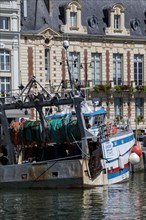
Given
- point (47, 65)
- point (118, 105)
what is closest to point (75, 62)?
point (47, 65)

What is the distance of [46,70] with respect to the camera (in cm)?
8781

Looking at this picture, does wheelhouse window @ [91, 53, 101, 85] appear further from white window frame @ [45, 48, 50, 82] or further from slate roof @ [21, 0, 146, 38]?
white window frame @ [45, 48, 50, 82]

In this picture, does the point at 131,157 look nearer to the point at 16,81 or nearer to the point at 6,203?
the point at 6,203

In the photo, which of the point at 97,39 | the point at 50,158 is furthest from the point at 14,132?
the point at 97,39

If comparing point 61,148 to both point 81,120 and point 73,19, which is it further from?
point 73,19

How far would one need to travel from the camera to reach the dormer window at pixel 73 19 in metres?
88.7

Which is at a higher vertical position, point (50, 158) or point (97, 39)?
point (97, 39)

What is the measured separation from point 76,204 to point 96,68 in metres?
43.1

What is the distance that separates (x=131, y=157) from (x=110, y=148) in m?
2.96

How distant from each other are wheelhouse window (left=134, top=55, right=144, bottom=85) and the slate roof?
186 centimetres

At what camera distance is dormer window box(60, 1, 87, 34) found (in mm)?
88688

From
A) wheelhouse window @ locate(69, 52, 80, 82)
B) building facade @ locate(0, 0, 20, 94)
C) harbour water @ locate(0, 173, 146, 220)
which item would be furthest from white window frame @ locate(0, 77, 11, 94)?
harbour water @ locate(0, 173, 146, 220)

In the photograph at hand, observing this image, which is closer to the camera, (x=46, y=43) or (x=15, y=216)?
(x=15, y=216)

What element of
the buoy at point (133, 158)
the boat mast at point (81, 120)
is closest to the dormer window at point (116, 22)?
the buoy at point (133, 158)
